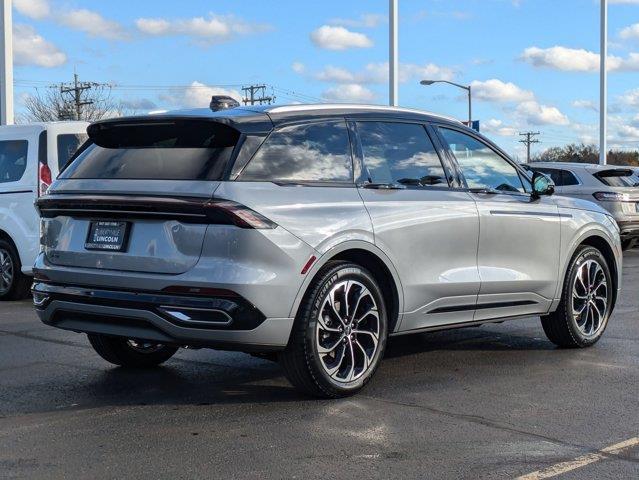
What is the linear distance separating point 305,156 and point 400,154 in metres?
0.86

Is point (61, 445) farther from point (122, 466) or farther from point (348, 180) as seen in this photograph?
point (348, 180)

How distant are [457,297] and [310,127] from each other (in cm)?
160

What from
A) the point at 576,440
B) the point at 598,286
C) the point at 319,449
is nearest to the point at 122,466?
A: the point at 319,449

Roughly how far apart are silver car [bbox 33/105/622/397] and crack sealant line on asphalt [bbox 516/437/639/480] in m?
1.55

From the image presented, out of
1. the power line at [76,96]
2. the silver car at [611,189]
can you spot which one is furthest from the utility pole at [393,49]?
the power line at [76,96]

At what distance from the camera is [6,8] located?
1773 centimetres

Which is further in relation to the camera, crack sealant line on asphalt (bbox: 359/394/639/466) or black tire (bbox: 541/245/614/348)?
black tire (bbox: 541/245/614/348)

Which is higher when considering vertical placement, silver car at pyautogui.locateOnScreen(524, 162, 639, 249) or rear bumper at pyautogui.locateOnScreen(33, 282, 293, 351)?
silver car at pyautogui.locateOnScreen(524, 162, 639, 249)

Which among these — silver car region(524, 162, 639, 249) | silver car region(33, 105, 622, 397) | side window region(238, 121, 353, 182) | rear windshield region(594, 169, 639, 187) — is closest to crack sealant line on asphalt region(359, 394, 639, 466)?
silver car region(33, 105, 622, 397)

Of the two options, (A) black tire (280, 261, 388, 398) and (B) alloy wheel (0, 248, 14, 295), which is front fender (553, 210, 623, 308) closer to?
(A) black tire (280, 261, 388, 398)

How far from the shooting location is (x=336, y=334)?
5414 millimetres

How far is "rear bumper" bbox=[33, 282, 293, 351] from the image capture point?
494cm

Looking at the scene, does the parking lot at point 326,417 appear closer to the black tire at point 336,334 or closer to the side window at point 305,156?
the black tire at point 336,334

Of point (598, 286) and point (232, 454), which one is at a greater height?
point (598, 286)
